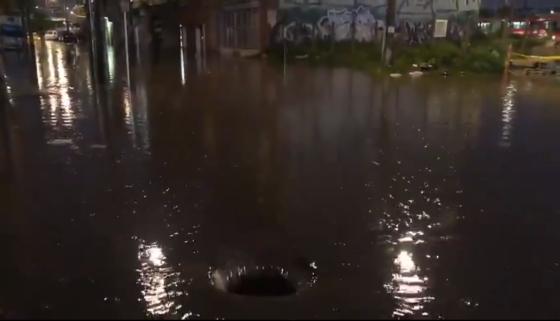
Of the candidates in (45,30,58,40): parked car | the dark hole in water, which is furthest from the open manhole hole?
(45,30,58,40): parked car

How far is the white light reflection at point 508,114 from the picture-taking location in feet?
34.1

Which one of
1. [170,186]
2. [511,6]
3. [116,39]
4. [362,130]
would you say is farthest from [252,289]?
[116,39]

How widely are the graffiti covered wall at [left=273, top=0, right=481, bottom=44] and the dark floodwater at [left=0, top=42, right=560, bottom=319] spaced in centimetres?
2171

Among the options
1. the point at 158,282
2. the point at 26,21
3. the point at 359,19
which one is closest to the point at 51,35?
the point at 26,21

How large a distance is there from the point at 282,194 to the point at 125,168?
2.58m

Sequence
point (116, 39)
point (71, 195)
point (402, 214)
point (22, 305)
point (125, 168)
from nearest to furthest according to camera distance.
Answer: point (22, 305), point (402, 214), point (71, 195), point (125, 168), point (116, 39)

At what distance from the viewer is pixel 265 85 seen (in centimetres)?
1884

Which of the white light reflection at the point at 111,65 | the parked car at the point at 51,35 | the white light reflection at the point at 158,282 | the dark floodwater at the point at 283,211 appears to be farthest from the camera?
the parked car at the point at 51,35

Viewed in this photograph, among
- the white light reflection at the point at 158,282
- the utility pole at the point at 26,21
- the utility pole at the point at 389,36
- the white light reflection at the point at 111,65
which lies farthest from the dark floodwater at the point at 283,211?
the utility pole at the point at 26,21

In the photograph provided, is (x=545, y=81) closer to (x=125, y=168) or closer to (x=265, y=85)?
(x=265, y=85)

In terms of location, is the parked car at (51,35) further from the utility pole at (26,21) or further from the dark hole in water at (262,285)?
the dark hole in water at (262,285)

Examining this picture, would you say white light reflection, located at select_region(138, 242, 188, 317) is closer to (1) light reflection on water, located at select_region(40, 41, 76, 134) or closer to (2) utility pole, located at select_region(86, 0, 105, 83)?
(1) light reflection on water, located at select_region(40, 41, 76, 134)

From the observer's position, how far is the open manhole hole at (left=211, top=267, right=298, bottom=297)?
476 centimetres

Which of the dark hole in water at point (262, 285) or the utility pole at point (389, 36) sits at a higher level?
the utility pole at point (389, 36)
